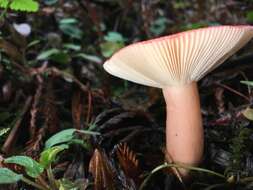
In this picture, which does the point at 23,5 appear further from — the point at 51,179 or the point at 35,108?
the point at 51,179

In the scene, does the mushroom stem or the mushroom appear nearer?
the mushroom

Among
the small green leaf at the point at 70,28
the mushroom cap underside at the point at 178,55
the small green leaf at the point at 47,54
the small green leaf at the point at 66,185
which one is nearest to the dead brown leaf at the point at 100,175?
the small green leaf at the point at 66,185

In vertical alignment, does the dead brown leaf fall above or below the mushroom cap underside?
below

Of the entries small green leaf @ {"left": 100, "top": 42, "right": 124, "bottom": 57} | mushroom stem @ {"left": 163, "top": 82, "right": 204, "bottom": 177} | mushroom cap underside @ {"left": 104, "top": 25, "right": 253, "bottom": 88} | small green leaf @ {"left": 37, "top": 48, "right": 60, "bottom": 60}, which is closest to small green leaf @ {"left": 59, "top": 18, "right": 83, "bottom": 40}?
small green leaf @ {"left": 100, "top": 42, "right": 124, "bottom": 57}

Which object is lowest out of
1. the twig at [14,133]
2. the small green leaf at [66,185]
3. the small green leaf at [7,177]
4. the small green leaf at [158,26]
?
the small green leaf at [66,185]

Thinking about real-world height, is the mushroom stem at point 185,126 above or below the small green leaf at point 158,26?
below

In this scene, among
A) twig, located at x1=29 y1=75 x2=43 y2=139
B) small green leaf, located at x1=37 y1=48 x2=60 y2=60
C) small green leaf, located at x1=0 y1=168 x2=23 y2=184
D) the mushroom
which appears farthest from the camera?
small green leaf, located at x1=37 y1=48 x2=60 y2=60

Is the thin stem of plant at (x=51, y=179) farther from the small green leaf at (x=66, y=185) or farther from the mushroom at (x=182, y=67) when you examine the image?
the mushroom at (x=182, y=67)

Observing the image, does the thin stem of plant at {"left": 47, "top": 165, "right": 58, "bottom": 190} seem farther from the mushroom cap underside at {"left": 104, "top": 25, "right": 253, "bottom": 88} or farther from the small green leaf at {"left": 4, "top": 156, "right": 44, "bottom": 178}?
the mushroom cap underside at {"left": 104, "top": 25, "right": 253, "bottom": 88}
